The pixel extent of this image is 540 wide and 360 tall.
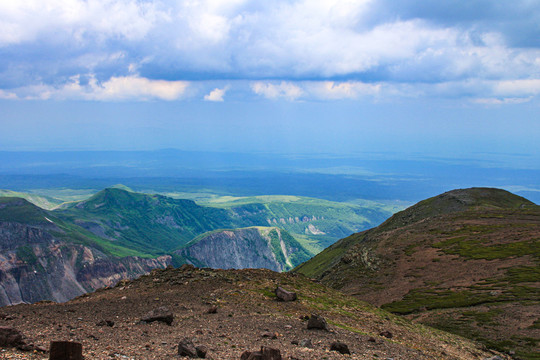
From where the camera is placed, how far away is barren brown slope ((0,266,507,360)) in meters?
22.1

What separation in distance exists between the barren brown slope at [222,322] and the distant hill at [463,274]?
9.48 metres

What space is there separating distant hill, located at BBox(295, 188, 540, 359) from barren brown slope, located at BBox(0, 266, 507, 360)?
9479mm

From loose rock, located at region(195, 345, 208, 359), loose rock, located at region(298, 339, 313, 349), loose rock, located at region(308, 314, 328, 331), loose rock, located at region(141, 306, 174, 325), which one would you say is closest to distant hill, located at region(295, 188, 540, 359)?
loose rock, located at region(308, 314, 328, 331)

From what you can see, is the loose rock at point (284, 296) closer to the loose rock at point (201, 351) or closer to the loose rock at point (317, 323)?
the loose rock at point (317, 323)

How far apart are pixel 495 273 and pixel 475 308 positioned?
59.5 feet

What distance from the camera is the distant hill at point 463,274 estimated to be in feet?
154

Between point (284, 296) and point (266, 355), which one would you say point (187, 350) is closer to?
point (266, 355)

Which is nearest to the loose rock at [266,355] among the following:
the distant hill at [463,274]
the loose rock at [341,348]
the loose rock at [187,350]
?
the loose rock at [187,350]

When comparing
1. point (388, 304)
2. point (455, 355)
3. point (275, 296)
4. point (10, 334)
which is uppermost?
point (10, 334)

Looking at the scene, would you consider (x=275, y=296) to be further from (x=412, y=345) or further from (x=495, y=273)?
(x=495, y=273)

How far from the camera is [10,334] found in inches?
727

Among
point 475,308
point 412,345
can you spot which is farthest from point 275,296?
point 475,308

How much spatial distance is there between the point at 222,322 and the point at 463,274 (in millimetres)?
54223

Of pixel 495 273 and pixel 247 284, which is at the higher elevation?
pixel 247 284
